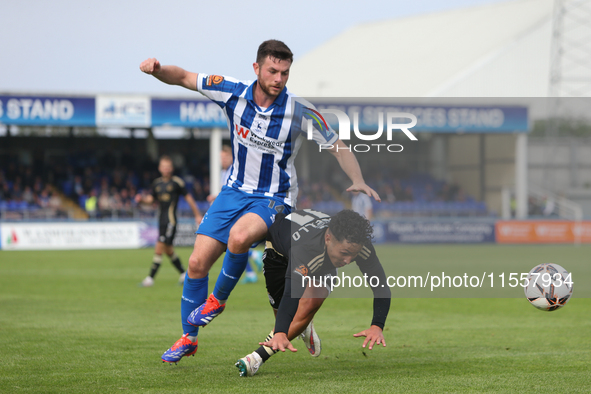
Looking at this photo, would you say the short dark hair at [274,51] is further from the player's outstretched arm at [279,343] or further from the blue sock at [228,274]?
the player's outstretched arm at [279,343]

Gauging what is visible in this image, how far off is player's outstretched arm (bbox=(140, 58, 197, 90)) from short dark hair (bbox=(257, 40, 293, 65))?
0.57 metres

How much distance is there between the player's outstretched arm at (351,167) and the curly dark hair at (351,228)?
21 centimetres

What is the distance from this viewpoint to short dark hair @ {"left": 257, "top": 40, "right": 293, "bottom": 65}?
15.7ft

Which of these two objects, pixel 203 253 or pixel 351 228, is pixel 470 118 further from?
pixel 351 228

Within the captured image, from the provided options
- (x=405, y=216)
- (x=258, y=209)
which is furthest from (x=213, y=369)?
(x=405, y=216)

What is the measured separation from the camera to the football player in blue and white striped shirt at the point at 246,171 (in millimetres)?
4965

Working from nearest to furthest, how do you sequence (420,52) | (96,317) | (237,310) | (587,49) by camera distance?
1. (96,317)
2. (237,310)
3. (587,49)
4. (420,52)

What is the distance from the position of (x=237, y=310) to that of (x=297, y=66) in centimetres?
4458

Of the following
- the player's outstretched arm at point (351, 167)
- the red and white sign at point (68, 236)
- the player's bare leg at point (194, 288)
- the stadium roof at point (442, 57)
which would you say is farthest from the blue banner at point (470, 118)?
the player's bare leg at point (194, 288)

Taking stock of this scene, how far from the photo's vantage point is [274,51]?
479 centimetres

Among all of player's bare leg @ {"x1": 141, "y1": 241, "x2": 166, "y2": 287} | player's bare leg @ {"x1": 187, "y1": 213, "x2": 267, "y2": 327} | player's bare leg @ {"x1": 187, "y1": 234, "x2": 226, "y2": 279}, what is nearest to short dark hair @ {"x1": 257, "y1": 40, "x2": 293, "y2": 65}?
player's bare leg @ {"x1": 187, "y1": 213, "x2": 267, "y2": 327}

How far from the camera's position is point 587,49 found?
3875cm

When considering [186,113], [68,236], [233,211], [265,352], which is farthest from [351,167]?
[186,113]

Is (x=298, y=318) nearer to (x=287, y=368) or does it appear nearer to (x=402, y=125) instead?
(x=287, y=368)
